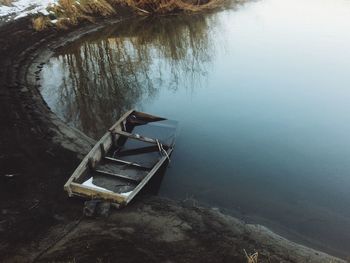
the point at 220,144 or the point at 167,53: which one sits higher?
the point at 167,53

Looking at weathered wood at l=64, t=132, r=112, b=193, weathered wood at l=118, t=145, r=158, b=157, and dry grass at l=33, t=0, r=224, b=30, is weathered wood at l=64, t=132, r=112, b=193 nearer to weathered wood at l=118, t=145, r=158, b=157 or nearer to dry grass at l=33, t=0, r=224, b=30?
weathered wood at l=118, t=145, r=158, b=157

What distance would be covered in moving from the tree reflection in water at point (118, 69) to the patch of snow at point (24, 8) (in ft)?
13.2

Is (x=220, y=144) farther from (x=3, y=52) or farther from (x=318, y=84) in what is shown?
(x=3, y=52)

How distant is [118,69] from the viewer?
→ 54.7ft

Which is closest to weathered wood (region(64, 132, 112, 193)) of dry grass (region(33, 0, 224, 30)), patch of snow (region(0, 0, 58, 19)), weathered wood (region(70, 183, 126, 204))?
weathered wood (region(70, 183, 126, 204))

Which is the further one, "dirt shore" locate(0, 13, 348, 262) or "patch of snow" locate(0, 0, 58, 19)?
"patch of snow" locate(0, 0, 58, 19)

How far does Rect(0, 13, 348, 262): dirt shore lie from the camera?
7.19 meters

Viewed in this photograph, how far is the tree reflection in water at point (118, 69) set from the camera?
13578mm

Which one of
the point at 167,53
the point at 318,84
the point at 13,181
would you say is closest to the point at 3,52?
the point at 167,53

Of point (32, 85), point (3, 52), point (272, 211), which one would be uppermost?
point (3, 52)

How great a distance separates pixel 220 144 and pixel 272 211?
3.07 metres

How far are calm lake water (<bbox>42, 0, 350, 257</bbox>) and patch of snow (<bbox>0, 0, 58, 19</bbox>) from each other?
4211mm

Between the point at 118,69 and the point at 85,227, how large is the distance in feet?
32.7

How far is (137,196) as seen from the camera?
8984 millimetres
